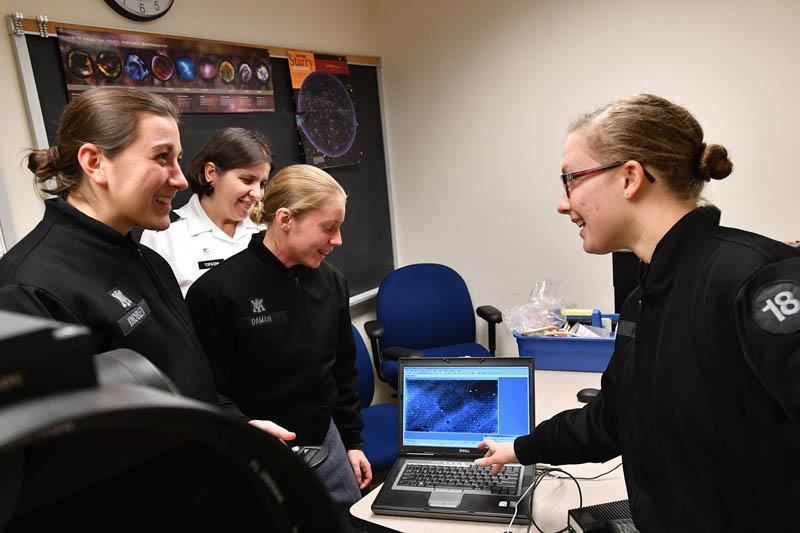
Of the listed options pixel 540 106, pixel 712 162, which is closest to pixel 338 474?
pixel 712 162

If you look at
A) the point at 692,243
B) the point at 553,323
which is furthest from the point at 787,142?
the point at 692,243

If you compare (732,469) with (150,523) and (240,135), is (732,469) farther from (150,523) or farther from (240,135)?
(240,135)

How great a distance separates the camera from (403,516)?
1274mm

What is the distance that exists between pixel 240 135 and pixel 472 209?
170cm

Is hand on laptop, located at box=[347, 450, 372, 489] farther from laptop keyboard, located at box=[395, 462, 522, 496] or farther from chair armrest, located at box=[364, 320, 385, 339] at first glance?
chair armrest, located at box=[364, 320, 385, 339]

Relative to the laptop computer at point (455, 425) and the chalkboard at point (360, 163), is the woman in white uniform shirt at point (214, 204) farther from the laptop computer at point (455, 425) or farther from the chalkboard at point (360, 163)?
the laptop computer at point (455, 425)

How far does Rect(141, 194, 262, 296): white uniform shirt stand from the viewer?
1.93m

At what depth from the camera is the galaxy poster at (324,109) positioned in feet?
9.32

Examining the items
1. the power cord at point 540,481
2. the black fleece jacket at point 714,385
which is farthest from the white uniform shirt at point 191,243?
the black fleece jacket at point 714,385

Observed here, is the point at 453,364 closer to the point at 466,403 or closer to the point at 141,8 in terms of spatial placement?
the point at 466,403

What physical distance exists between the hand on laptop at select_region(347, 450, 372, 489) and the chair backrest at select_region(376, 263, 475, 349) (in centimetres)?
131

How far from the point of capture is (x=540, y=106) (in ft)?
9.93

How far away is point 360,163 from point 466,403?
2115mm

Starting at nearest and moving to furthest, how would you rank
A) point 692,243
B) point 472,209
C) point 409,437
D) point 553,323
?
point 692,243
point 409,437
point 553,323
point 472,209
